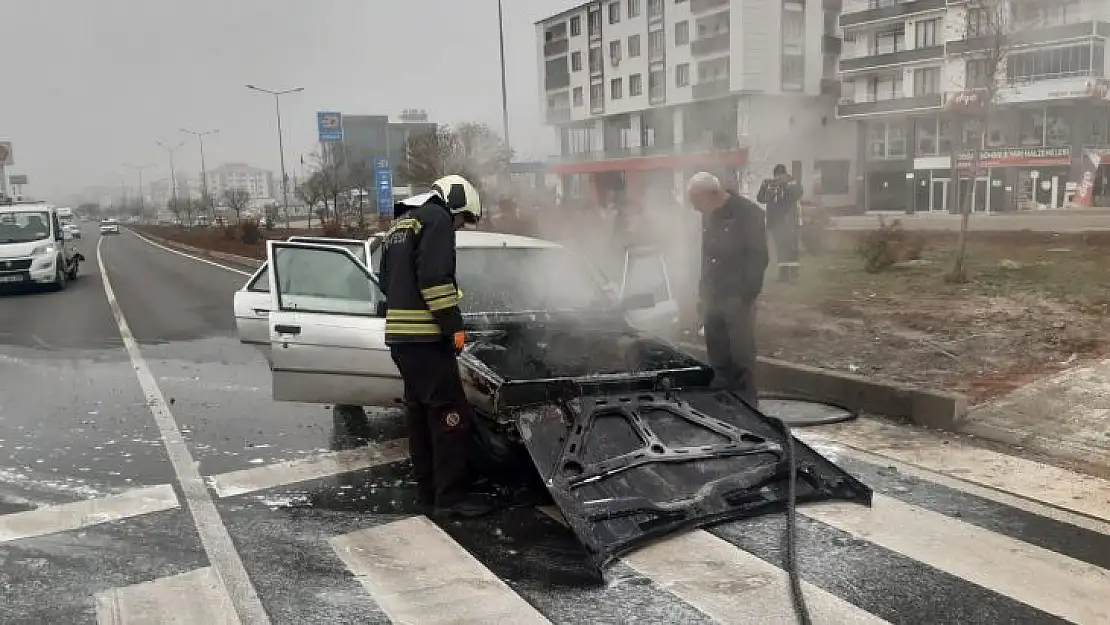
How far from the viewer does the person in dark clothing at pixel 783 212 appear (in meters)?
11.5

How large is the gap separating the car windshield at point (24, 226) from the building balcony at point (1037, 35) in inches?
693

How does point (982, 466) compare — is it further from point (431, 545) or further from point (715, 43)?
point (715, 43)

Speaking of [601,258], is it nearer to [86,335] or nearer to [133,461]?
[133,461]

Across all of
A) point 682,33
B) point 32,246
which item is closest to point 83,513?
point 682,33

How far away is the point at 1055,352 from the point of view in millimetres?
7117

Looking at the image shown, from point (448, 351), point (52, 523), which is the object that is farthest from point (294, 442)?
point (448, 351)

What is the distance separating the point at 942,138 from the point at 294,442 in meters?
13.8

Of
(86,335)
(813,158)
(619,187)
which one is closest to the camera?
(619,187)

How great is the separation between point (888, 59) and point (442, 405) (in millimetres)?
7758

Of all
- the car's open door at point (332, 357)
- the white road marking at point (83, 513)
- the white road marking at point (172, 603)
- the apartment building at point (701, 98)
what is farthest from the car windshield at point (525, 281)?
the apartment building at point (701, 98)

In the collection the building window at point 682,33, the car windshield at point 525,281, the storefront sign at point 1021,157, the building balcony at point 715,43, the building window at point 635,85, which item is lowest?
the car windshield at point 525,281

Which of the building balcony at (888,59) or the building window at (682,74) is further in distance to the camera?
the building window at (682,74)

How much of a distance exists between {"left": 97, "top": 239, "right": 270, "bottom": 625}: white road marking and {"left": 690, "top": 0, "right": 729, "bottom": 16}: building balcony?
6.13m

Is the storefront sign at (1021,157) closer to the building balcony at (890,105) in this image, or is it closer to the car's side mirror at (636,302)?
the building balcony at (890,105)
